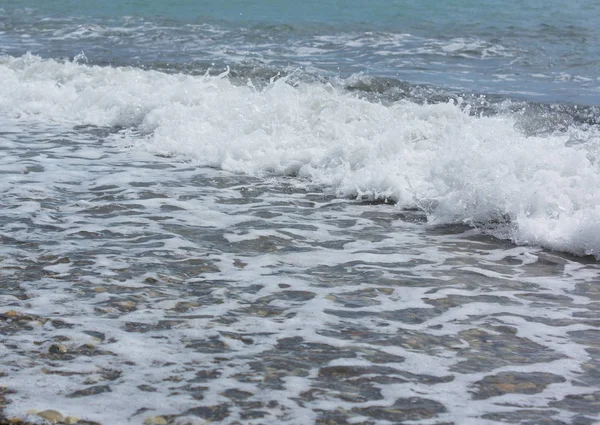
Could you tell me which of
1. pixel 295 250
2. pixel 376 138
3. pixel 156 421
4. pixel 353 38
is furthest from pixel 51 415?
pixel 353 38

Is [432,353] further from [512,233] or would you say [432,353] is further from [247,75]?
[247,75]

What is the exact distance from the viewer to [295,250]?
19.1 ft

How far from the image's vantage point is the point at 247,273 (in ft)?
17.5

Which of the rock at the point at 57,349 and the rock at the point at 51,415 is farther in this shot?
the rock at the point at 57,349

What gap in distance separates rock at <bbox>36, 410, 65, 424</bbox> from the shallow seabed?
0.03 metres

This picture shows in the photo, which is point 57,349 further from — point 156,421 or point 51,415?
point 156,421

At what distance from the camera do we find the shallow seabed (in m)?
3.64

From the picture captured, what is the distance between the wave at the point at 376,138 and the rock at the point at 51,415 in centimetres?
385

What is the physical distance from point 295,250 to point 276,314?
123 cm

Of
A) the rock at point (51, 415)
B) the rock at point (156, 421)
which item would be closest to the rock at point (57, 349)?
the rock at point (51, 415)

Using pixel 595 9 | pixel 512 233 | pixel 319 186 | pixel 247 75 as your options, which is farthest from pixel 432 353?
pixel 595 9

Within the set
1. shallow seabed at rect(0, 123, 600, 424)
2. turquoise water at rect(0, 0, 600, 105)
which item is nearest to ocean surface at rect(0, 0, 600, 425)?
shallow seabed at rect(0, 123, 600, 424)

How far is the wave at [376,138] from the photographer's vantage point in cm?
670

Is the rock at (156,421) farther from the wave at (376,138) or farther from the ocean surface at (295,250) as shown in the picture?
the wave at (376,138)
